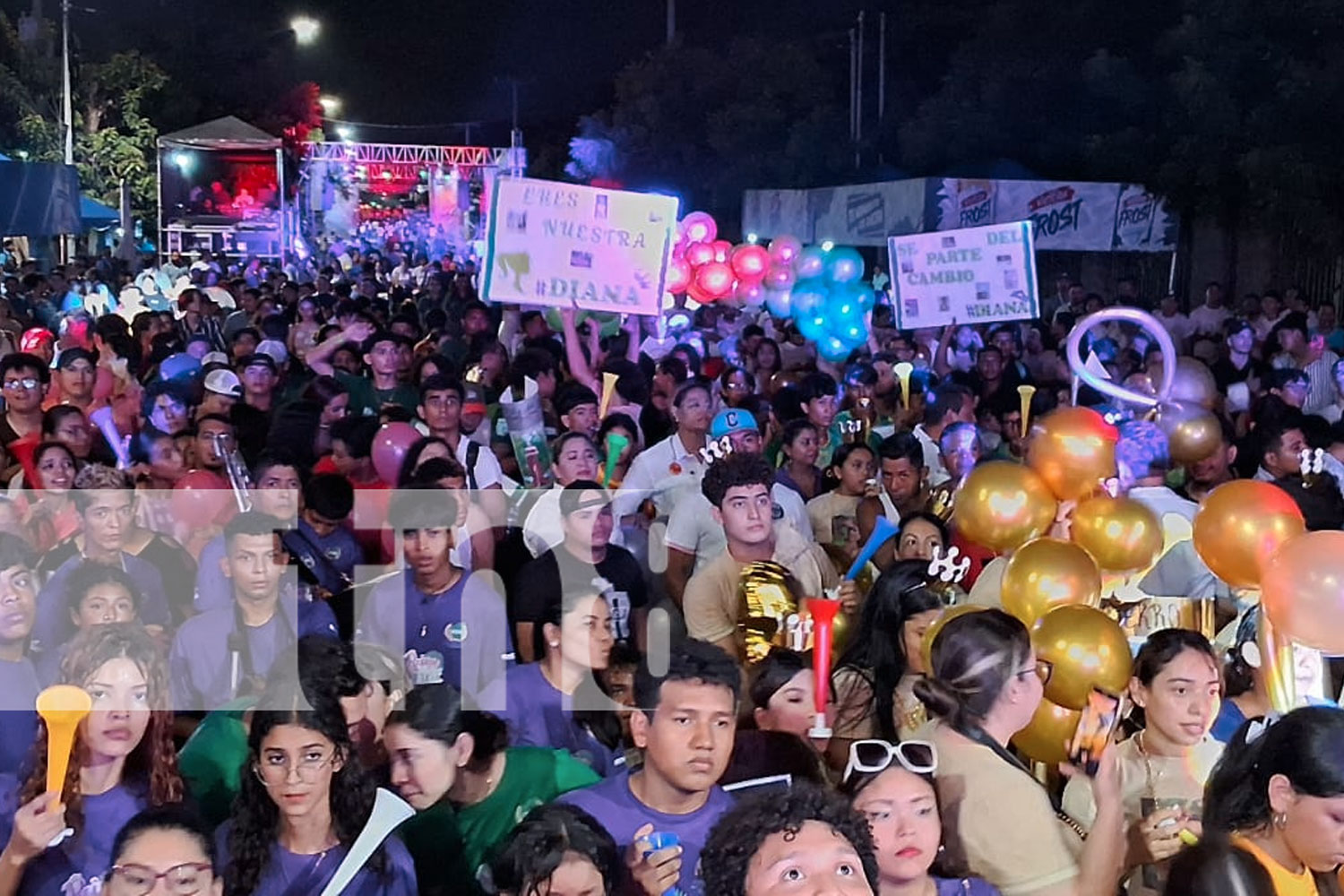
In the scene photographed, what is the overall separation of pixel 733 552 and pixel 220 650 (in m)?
1.74

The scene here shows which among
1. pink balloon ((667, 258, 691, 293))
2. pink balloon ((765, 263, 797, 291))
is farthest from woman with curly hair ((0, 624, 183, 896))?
pink balloon ((765, 263, 797, 291))

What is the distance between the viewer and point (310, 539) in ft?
17.6

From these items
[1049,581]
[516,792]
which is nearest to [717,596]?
[1049,581]

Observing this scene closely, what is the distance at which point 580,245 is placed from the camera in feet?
28.8

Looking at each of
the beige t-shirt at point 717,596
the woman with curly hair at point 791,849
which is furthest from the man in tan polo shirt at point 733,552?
the woman with curly hair at point 791,849

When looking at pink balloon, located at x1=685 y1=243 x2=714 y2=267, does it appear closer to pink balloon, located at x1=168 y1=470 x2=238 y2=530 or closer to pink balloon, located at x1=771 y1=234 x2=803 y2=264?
pink balloon, located at x1=771 y1=234 x2=803 y2=264

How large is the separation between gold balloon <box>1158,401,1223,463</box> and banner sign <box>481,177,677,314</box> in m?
3.19

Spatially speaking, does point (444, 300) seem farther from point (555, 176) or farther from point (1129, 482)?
point (555, 176)

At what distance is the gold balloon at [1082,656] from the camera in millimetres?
4070

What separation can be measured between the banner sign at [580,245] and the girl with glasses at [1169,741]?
513 centimetres

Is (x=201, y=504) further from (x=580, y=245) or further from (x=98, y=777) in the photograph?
(x=580, y=245)

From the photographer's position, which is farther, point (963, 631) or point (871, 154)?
point (871, 154)

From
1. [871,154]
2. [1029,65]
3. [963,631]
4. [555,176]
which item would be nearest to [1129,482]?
[963,631]

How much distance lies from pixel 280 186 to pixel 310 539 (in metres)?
35.7
